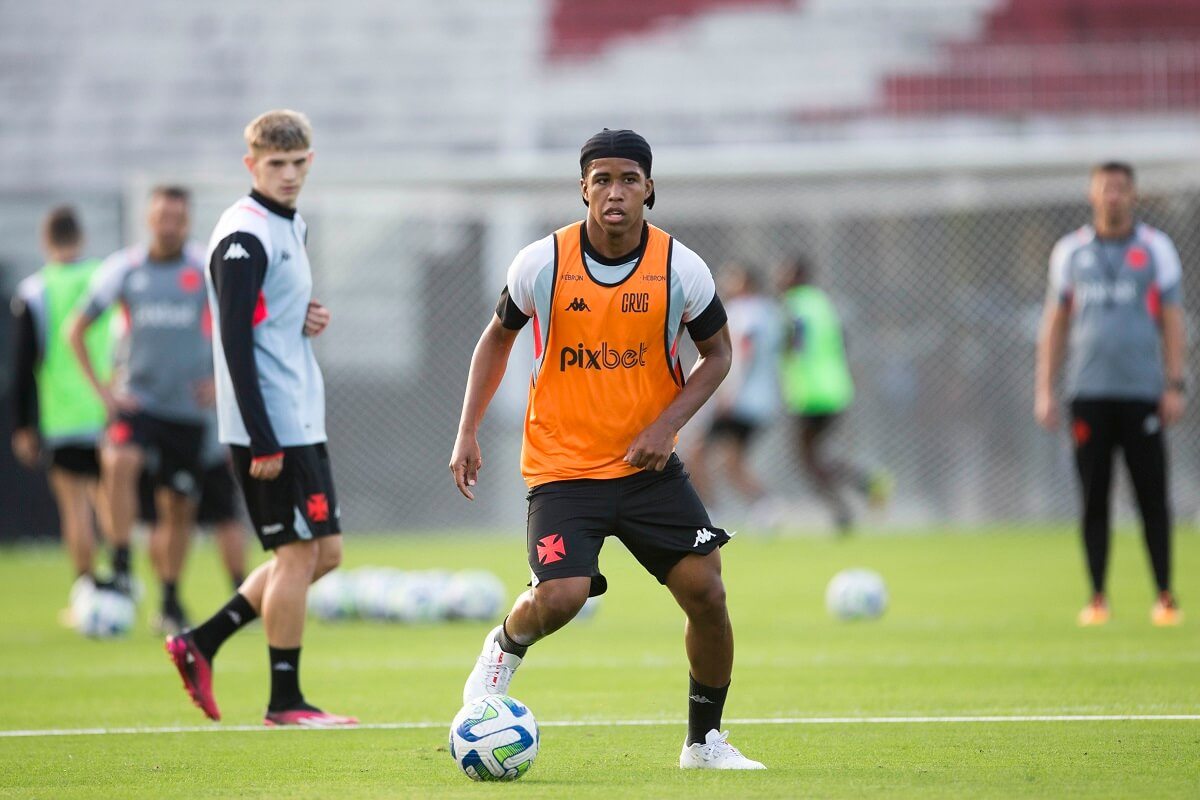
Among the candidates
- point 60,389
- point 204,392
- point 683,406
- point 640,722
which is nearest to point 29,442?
point 60,389

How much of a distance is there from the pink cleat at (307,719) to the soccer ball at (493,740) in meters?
1.50

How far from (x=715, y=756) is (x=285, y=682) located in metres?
2.05

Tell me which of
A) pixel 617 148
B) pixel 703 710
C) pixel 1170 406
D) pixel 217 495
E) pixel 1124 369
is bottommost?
pixel 703 710

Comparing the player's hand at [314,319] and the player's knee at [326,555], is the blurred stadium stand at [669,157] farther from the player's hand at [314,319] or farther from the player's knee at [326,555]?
the player's knee at [326,555]

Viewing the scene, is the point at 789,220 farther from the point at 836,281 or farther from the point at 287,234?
the point at 287,234

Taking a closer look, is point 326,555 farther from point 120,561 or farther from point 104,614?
point 120,561

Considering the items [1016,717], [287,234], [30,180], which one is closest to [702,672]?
[1016,717]

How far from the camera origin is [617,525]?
583 cm

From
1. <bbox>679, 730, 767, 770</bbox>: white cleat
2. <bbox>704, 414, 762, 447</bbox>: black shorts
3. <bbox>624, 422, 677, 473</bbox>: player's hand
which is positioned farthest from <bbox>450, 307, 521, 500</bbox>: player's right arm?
<bbox>704, 414, 762, 447</bbox>: black shorts

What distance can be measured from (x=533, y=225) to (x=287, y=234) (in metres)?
12.8

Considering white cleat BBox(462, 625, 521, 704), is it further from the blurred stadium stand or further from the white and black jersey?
the blurred stadium stand

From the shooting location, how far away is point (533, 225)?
20.0 metres

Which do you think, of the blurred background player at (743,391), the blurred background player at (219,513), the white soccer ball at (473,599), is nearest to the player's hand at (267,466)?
the blurred background player at (219,513)

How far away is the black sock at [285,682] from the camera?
23.3 feet
